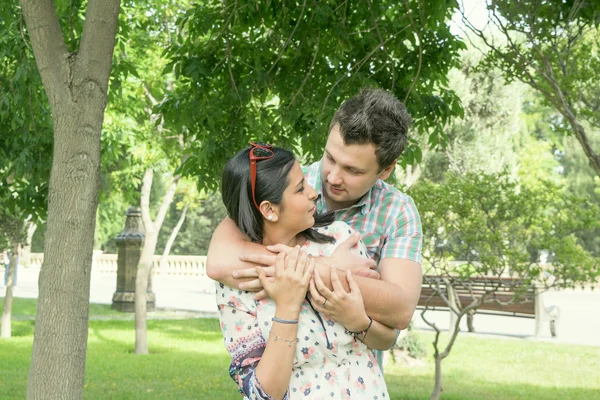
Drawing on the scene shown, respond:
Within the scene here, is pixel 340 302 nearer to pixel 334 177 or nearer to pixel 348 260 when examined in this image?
pixel 348 260

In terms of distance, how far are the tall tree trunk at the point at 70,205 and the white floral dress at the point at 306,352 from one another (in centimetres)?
215

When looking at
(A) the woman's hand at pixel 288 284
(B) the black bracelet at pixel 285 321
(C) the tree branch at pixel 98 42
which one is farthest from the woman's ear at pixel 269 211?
(C) the tree branch at pixel 98 42

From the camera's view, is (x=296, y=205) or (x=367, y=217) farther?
(x=367, y=217)

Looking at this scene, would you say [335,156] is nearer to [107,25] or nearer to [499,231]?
[107,25]

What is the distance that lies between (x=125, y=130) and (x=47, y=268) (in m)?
9.89

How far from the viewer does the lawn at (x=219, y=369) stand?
424 inches

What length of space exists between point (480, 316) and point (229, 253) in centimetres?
2162

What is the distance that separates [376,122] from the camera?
8.16 feet

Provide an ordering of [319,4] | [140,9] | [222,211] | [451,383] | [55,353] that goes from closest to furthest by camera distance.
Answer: [55,353] < [319,4] < [451,383] < [140,9] < [222,211]

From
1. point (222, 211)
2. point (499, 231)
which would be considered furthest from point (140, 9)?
point (222, 211)

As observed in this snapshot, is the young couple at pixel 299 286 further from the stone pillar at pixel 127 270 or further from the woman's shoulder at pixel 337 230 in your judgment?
the stone pillar at pixel 127 270

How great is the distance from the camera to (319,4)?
7.00 meters

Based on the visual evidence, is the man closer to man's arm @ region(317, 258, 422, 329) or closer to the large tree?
man's arm @ region(317, 258, 422, 329)

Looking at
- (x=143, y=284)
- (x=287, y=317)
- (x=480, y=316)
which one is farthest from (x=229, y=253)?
(x=480, y=316)
